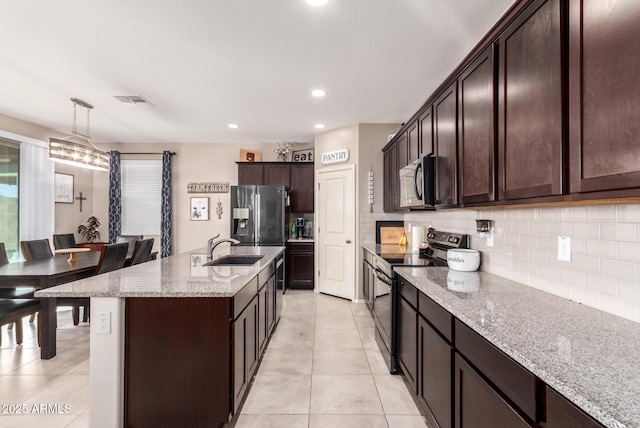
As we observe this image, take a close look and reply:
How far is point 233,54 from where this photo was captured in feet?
8.95

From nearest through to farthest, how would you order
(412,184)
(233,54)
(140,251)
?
(233,54) → (412,184) → (140,251)

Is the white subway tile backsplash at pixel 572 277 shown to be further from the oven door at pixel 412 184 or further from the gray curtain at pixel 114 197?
the gray curtain at pixel 114 197

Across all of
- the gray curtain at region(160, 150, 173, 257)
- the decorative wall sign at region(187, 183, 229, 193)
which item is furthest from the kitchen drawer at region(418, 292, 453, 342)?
the gray curtain at region(160, 150, 173, 257)

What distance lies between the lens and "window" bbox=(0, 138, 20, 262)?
14.5 feet

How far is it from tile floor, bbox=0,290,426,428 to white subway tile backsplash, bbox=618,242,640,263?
60.2 inches

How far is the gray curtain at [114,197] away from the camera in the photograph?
595 centimetres

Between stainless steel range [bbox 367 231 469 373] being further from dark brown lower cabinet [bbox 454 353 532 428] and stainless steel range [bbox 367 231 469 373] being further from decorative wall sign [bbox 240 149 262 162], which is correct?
decorative wall sign [bbox 240 149 262 162]

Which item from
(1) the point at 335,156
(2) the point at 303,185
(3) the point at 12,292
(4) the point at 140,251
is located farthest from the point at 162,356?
(2) the point at 303,185

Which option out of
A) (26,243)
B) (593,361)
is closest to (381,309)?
(593,361)

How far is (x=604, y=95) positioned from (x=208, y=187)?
19.9 ft

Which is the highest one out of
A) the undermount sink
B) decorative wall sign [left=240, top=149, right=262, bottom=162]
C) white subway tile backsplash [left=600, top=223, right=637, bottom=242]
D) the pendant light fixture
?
decorative wall sign [left=240, top=149, right=262, bottom=162]

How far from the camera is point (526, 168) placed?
146 cm

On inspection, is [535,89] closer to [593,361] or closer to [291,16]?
[593,361]

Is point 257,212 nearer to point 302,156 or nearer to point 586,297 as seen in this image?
point 302,156
